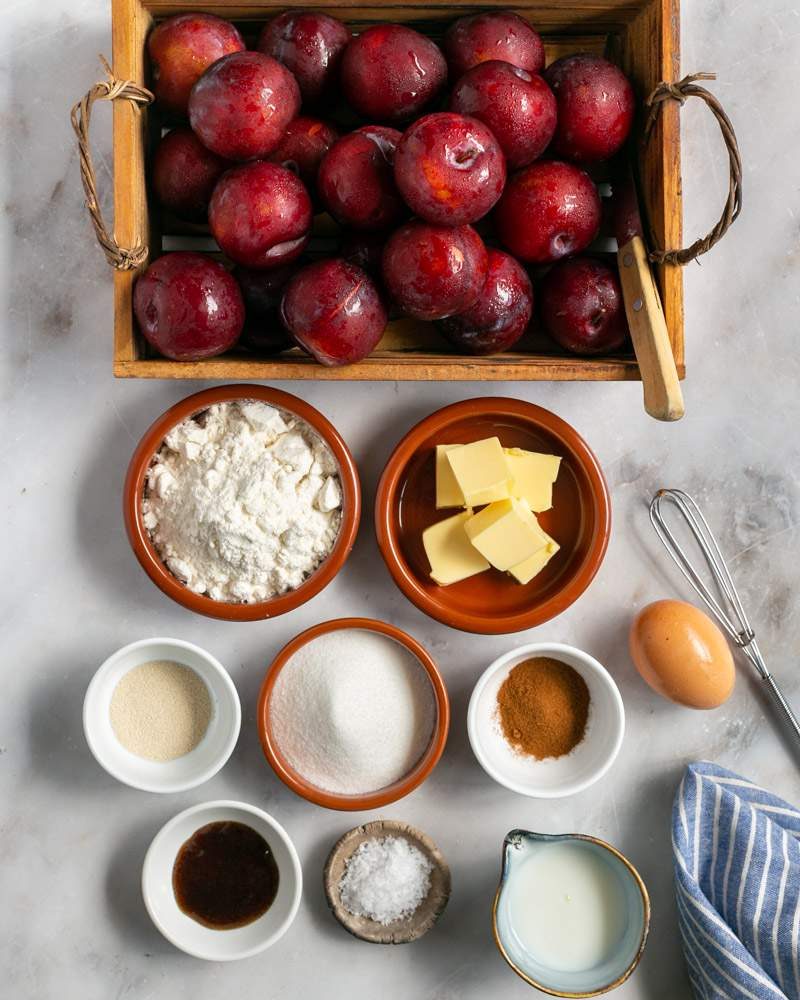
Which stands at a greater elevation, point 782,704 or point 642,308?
point 642,308

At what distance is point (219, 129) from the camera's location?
751mm

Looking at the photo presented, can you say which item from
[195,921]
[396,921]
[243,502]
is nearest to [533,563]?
[243,502]

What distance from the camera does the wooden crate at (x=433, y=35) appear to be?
80 centimetres

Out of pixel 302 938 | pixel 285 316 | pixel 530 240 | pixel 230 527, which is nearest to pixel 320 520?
pixel 230 527

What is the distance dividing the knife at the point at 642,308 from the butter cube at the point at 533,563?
17 centimetres

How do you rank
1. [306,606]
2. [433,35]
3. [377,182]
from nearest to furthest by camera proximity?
1. [377,182]
2. [433,35]
3. [306,606]

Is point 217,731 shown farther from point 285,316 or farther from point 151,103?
point 151,103

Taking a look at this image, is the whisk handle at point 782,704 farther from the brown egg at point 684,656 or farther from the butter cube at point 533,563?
the butter cube at point 533,563

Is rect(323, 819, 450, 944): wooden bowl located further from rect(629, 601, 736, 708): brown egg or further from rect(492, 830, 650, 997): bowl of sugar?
rect(629, 601, 736, 708): brown egg

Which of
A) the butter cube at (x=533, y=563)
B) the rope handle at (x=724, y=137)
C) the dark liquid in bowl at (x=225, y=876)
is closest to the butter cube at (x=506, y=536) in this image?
the butter cube at (x=533, y=563)

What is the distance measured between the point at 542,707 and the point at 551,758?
6cm

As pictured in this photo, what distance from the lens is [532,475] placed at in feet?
2.97

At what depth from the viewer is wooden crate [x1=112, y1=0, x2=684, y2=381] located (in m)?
0.80

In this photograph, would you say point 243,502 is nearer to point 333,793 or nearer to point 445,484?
point 445,484
